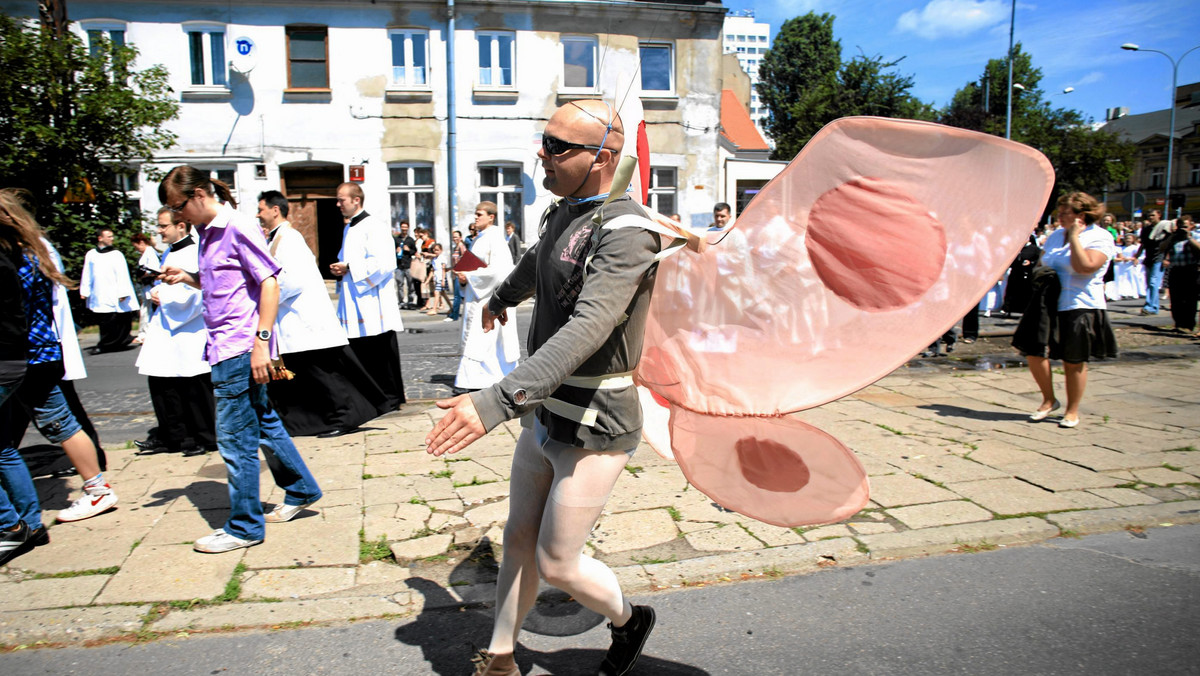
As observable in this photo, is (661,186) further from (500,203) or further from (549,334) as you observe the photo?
(549,334)

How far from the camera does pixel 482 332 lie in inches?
289

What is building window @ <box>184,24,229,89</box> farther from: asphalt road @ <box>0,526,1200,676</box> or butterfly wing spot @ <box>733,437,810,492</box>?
butterfly wing spot @ <box>733,437,810,492</box>

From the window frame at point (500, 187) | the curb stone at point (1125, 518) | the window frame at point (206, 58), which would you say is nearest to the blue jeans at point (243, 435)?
the curb stone at point (1125, 518)

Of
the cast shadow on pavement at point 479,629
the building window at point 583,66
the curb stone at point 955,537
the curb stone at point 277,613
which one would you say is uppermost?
the building window at point 583,66

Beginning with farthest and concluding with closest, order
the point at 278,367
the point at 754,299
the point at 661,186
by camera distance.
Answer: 1. the point at 661,186
2. the point at 278,367
3. the point at 754,299

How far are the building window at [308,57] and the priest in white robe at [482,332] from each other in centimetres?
1531

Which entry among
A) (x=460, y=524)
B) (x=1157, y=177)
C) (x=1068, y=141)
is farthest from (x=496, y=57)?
(x=1157, y=177)

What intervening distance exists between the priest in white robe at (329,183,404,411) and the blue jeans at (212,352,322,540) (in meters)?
2.12

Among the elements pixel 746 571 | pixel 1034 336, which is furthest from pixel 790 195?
pixel 1034 336

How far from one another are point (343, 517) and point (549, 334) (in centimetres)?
254

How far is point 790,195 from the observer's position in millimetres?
2389

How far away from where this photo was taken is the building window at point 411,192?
21.0 m

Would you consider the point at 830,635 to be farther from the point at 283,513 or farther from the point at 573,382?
the point at 283,513

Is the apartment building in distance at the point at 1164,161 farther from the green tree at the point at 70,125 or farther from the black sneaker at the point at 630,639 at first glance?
the black sneaker at the point at 630,639
